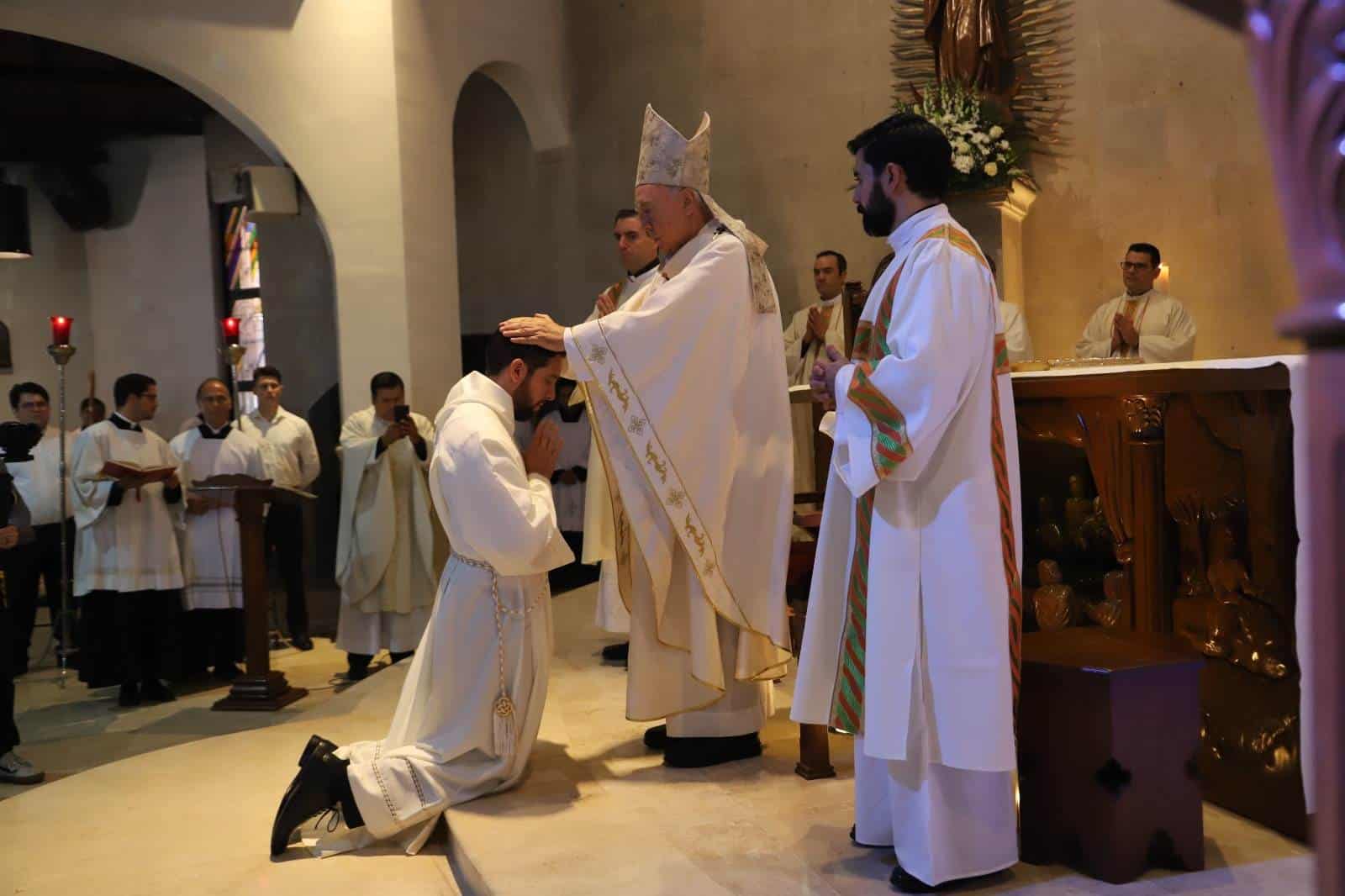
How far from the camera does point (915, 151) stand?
8.93 ft

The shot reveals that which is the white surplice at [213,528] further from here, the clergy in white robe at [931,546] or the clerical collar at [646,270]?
the clergy in white robe at [931,546]

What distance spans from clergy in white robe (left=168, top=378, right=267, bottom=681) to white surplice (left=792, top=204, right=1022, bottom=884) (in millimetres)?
5583

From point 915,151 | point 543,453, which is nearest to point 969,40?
point 543,453

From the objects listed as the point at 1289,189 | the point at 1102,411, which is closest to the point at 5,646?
the point at 1102,411

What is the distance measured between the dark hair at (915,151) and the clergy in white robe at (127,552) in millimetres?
5368

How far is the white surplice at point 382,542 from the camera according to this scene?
7.17m

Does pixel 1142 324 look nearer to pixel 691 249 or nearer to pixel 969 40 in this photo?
pixel 969 40

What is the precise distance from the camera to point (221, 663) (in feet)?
24.6

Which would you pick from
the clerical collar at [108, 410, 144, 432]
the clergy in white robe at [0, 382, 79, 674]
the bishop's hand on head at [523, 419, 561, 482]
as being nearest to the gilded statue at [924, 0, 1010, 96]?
the bishop's hand on head at [523, 419, 561, 482]

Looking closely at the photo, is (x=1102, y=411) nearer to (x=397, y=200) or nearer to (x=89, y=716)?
(x=397, y=200)

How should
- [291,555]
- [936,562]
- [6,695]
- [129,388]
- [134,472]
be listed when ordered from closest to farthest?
1. [936,562]
2. [6,695]
3. [134,472]
4. [129,388]
5. [291,555]

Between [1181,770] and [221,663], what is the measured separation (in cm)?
628

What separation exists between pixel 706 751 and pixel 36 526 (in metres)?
6.04

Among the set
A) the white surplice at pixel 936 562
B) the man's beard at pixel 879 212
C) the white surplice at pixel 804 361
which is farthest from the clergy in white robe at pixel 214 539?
the white surplice at pixel 936 562
